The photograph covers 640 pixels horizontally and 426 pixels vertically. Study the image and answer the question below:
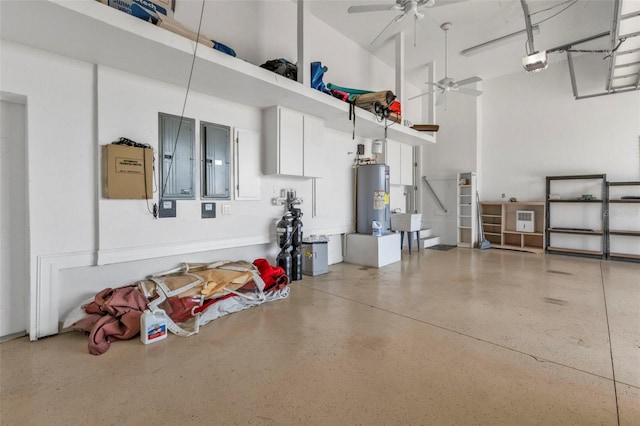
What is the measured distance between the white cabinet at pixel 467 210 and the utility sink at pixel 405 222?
Result: 1958 mm

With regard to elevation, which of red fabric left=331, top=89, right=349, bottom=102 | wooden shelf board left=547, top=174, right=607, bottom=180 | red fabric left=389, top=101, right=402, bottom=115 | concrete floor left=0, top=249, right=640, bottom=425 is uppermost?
red fabric left=389, top=101, right=402, bottom=115

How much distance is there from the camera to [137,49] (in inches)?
103

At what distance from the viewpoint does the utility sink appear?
6230 mm

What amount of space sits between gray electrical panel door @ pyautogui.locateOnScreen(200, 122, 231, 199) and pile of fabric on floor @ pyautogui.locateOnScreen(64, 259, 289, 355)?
93 centimetres

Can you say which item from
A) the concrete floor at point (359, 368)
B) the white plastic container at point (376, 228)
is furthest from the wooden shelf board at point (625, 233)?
the white plastic container at point (376, 228)

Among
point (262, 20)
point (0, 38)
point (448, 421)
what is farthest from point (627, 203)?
point (0, 38)

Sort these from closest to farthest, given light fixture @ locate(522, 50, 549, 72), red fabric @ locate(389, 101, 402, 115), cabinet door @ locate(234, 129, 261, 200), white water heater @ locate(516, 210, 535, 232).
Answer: cabinet door @ locate(234, 129, 261, 200) → light fixture @ locate(522, 50, 549, 72) → red fabric @ locate(389, 101, 402, 115) → white water heater @ locate(516, 210, 535, 232)

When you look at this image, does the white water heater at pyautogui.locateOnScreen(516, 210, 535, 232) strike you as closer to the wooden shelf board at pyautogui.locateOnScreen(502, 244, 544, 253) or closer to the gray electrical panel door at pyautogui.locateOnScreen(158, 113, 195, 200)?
the wooden shelf board at pyautogui.locateOnScreen(502, 244, 544, 253)

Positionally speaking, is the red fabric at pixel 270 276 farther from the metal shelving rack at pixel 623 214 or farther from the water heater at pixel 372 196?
the metal shelving rack at pixel 623 214

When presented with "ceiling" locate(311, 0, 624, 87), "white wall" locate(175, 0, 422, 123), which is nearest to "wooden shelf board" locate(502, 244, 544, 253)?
"ceiling" locate(311, 0, 624, 87)

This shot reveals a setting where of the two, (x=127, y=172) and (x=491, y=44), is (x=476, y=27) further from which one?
(x=127, y=172)

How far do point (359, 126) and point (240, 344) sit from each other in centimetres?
419

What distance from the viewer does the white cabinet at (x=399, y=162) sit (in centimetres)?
676

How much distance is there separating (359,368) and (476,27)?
243 inches
